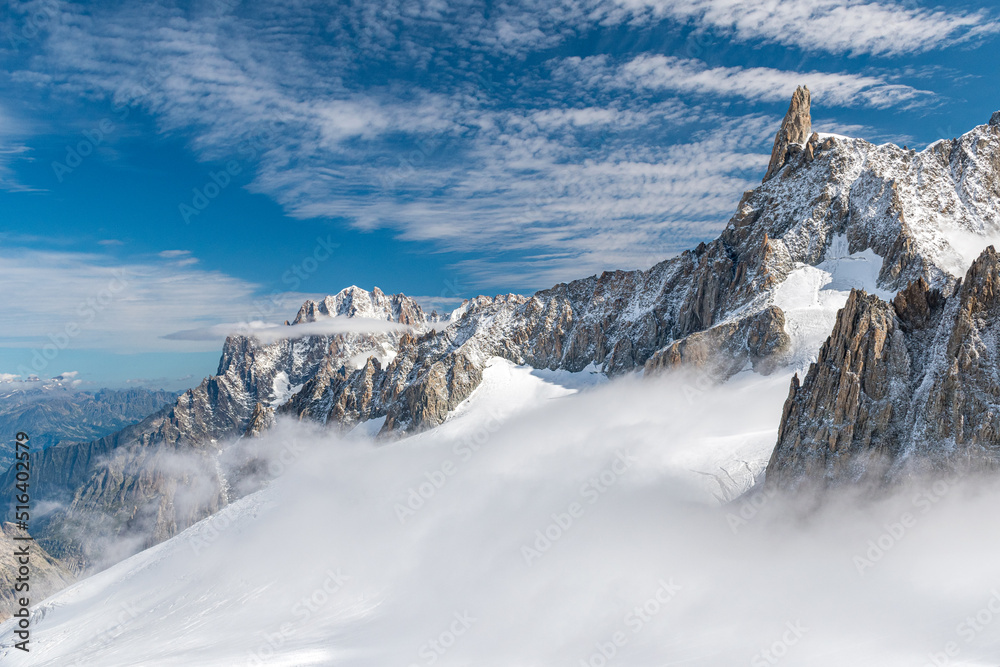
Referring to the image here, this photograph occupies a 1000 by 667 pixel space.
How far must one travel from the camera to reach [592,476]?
103 metres

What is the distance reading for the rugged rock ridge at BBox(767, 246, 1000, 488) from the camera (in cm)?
4628

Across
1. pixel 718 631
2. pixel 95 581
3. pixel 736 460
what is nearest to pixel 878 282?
pixel 736 460

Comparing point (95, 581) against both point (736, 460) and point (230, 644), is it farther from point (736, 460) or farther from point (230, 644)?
point (736, 460)

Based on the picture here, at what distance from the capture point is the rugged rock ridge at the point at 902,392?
152 ft

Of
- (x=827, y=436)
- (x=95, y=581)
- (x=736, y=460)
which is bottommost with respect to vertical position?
(x=95, y=581)

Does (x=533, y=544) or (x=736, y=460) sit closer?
(x=736, y=460)

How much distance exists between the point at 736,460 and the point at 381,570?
2694 inches
